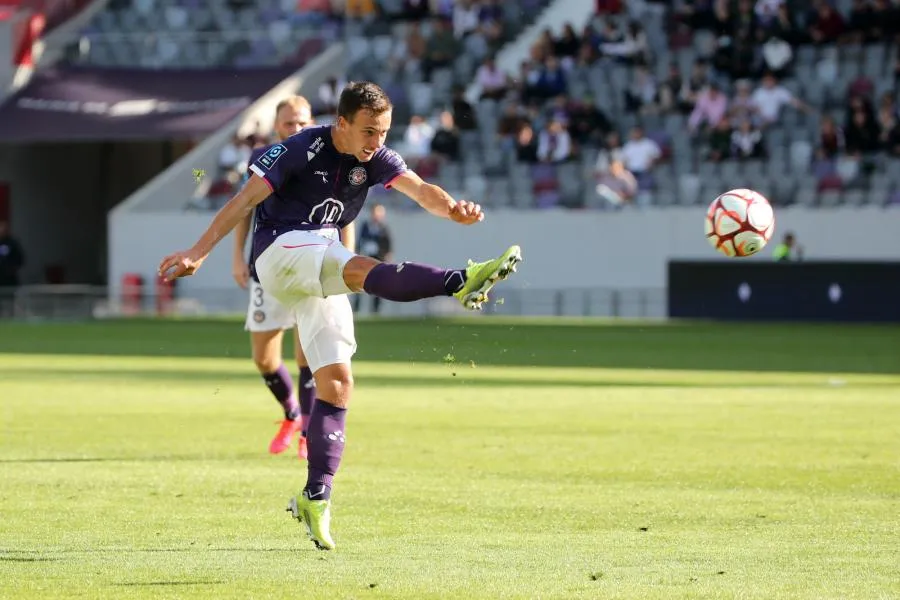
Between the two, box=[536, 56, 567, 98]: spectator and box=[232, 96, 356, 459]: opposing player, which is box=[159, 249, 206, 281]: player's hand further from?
box=[536, 56, 567, 98]: spectator

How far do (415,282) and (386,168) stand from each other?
3.43ft

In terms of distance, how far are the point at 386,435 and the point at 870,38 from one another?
20786 millimetres

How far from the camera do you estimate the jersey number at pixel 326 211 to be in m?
8.77

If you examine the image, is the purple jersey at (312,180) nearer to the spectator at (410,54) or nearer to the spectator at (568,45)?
the spectator at (568,45)

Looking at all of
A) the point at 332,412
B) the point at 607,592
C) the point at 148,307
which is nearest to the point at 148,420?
the point at 332,412

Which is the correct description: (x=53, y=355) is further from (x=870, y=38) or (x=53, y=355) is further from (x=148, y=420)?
(x=870, y=38)

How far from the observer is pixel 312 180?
8.66 meters

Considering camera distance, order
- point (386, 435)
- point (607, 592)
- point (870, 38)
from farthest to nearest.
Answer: point (870, 38) < point (386, 435) < point (607, 592)

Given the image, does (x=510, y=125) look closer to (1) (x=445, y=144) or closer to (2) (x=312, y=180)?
(1) (x=445, y=144)

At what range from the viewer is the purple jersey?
850 cm

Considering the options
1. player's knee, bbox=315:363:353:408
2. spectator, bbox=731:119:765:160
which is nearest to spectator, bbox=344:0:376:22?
spectator, bbox=731:119:765:160

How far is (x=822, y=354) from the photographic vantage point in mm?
22594

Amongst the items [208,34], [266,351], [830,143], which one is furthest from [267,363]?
[208,34]

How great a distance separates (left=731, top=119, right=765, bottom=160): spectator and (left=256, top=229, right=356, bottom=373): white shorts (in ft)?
74.1
